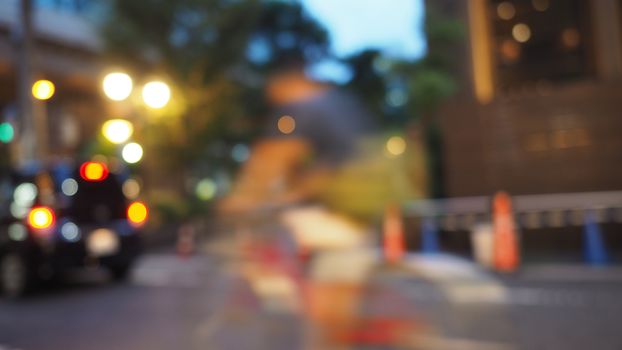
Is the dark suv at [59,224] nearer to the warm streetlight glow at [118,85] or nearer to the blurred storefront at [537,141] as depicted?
the warm streetlight glow at [118,85]

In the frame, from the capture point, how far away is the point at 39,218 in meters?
8.15

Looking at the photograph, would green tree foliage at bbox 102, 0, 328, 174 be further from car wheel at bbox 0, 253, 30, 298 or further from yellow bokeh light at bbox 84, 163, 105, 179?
car wheel at bbox 0, 253, 30, 298

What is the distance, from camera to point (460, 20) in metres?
16.3

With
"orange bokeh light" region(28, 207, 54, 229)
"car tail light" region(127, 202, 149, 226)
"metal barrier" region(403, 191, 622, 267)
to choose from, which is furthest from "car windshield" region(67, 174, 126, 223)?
"metal barrier" region(403, 191, 622, 267)

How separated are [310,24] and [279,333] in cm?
1327

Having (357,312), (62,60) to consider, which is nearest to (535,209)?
(357,312)

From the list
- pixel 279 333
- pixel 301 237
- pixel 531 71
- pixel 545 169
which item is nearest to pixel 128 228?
pixel 301 237

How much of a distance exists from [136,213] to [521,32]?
2056 centimetres

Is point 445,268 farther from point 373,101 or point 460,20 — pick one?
point 460,20

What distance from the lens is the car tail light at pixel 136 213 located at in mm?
9328

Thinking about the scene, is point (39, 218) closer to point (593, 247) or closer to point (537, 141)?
point (593, 247)

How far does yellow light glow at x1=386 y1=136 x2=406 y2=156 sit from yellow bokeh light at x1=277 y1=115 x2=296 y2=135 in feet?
18.9

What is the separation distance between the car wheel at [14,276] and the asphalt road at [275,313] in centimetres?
22

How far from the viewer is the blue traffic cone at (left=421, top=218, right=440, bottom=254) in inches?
470
